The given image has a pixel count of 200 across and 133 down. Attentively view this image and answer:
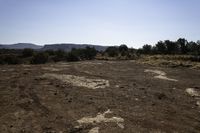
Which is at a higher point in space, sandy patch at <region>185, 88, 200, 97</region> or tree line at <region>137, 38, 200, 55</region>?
tree line at <region>137, 38, 200, 55</region>

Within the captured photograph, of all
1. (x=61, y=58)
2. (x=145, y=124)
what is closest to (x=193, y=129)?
(x=145, y=124)

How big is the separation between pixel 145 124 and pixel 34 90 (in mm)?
8734

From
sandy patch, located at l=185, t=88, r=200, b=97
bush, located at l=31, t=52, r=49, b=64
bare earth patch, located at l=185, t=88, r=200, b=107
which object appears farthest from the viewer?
bush, located at l=31, t=52, r=49, b=64

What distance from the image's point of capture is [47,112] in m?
12.0

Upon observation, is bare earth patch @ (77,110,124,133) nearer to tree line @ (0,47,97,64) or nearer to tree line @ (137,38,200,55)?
tree line @ (0,47,97,64)

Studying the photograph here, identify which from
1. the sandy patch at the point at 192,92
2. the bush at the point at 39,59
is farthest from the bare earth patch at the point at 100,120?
the bush at the point at 39,59

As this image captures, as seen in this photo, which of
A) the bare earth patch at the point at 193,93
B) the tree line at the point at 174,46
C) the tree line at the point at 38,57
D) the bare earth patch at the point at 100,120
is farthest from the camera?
the tree line at the point at 174,46

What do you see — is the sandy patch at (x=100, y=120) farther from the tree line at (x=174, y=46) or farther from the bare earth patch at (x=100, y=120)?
the tree line at (x=174, y=46)

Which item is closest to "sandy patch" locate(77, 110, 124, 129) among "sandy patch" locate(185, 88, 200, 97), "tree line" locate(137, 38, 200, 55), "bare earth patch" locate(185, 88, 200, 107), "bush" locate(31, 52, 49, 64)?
"bare earth patch" locate(185, 88, 200, 107)

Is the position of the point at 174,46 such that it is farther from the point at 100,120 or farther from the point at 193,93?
the point at 100,120

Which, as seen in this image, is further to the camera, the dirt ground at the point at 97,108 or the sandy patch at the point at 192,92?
the sandy patch at the point at 192,92

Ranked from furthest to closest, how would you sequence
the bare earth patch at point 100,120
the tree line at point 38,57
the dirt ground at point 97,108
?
the tree line at point 38,57, the bare earth patch at point 100,120, the dirt ground at point 97,108

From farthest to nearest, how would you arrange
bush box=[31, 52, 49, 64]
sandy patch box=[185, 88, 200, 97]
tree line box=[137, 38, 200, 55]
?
tree line box=[137, 38, 200, 55]
bush box=[31, 52, 49, 64]
sandy patch box=[185, 88, 200, 97]

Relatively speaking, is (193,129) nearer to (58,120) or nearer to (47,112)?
(58,120)
